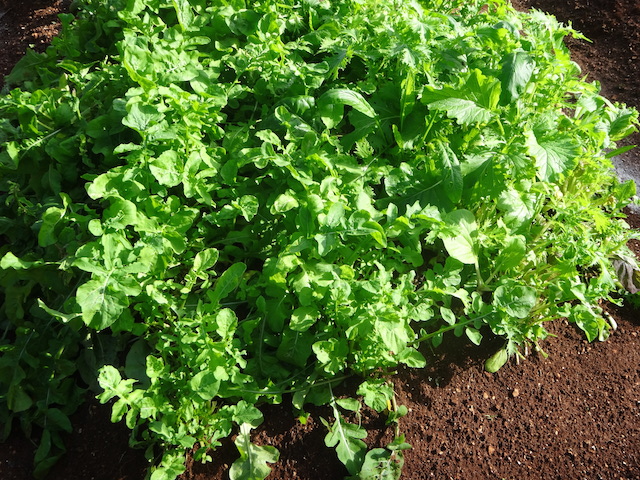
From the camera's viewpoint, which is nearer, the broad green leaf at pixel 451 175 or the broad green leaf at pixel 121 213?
the broad green leaf at pixel 121 213

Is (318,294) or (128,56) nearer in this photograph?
(318,294)

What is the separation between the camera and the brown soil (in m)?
2.27

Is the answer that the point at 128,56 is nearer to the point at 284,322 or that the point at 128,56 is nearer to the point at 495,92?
the point at 284,322

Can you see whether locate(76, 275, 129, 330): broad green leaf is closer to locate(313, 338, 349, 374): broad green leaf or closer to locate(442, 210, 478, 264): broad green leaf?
locate(313, 338, 349, 374): broad green leaf

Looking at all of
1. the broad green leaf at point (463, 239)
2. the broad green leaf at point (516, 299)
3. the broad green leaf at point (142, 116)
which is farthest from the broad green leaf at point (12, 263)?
the broad green leaf at point (516, 299)

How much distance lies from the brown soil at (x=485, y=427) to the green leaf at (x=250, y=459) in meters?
0.08

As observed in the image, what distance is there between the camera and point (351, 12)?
300 centimetres

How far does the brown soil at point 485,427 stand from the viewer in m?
2.27

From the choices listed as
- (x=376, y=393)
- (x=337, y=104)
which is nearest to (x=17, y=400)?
(x=376, y=393)

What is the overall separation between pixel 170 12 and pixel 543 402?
9.87ft

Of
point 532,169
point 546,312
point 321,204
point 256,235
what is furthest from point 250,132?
point 546,312

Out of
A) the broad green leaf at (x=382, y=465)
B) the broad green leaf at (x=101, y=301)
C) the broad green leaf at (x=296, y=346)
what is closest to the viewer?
the broad green leaf at (x=101, y=301)

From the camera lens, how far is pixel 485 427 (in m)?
2.38

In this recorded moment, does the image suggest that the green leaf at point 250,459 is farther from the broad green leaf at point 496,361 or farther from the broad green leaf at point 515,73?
the broad green leaf at point 515,73
